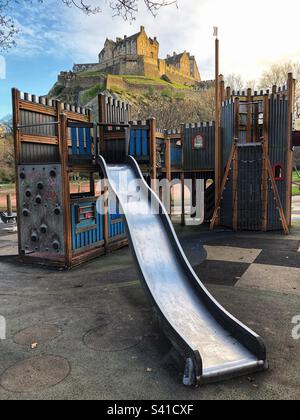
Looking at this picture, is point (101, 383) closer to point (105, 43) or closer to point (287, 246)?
point (287, 246)

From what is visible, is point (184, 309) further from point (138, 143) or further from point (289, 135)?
point (289, 135)

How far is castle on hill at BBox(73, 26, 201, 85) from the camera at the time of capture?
298 ft

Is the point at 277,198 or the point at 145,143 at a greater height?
the point at 145,143

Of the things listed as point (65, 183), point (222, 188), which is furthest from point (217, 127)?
point (65, 183)

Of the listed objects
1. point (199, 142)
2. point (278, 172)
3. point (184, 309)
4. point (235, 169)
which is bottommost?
point (184, 309)

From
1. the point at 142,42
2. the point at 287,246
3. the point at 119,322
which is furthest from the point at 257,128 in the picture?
the point at 142,42

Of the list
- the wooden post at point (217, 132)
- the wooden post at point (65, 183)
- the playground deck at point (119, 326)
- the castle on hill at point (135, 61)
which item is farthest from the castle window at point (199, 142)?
the castle on hill at point (135, 61)

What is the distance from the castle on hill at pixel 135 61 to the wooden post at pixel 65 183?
84.9m

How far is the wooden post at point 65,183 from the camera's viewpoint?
8.72 metres

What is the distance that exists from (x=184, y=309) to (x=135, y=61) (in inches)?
3711

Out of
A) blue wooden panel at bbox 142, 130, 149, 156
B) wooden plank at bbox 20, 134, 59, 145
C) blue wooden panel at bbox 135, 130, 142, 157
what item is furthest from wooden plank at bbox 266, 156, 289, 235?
wooden plank at bbox 20, 134, 59, 145

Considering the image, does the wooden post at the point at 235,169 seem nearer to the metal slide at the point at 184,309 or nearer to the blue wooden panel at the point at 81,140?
the metal slide at the point at 184,309

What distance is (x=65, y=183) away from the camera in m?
8.86

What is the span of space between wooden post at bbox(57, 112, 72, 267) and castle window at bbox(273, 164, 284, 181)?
825 centimetres
